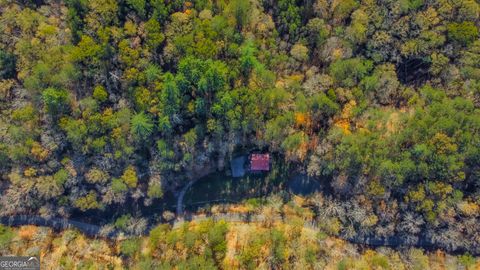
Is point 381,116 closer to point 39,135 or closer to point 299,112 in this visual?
point 299,112

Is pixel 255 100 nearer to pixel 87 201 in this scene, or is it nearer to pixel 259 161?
pixel 259 161

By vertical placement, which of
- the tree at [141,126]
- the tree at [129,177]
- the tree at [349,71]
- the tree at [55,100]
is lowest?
the tree at [129,177]

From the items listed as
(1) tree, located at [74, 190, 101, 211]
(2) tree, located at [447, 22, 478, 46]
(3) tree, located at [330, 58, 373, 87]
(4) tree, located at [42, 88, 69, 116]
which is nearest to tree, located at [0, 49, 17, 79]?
(4) tree, located at [42, 88, 69, 116]

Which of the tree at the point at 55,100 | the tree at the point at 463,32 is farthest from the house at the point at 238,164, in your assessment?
the tree at the point at 463,32

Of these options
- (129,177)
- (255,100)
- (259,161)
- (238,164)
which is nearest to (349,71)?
(255,100)

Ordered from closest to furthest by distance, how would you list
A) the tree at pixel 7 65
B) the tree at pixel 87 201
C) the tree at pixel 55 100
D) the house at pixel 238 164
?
the tree at pixel 55 100
the tree at pixel 7 65
the tree at pixel 87 201
the house at pixel 238 164

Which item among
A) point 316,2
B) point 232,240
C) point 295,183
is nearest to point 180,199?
point 232,240

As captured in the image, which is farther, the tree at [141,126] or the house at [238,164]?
the house at [238,164]

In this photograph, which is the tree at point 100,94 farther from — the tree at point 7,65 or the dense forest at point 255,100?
the tree at point 7,65

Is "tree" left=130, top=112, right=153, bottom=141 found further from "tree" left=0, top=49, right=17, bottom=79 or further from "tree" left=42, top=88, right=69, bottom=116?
"tree" left=0, top=49, right=17, bottom=79
